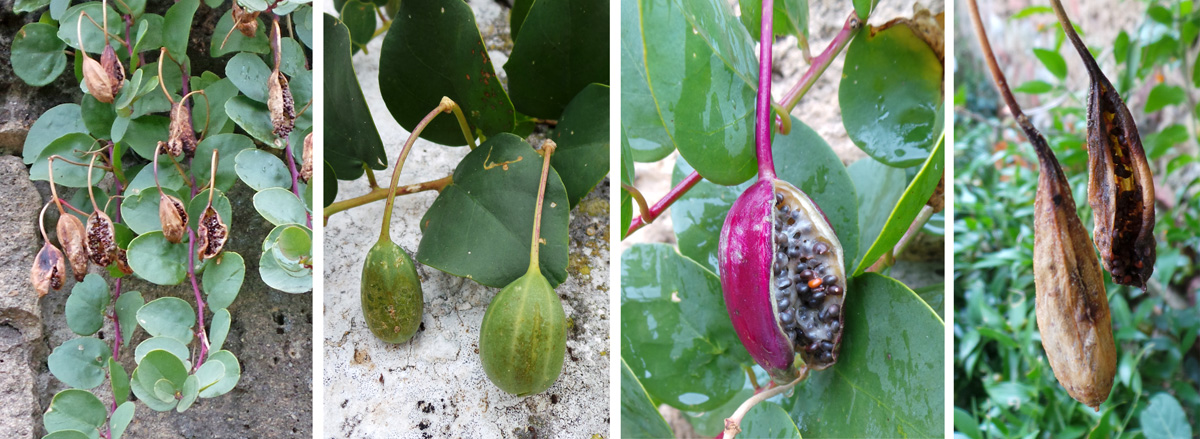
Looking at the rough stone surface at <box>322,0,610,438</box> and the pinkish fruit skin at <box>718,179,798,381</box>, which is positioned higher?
the pinkish fruit skin at <box>718,179,798,381</box>

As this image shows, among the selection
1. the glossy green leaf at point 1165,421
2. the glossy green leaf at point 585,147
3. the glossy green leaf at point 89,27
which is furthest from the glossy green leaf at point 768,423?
the glossy green leaf at point 89,27

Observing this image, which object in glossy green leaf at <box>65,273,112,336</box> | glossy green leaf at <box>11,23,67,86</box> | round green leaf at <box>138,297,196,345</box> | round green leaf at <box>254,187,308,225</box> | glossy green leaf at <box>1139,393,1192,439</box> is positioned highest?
glossy green leaf at <box>1139,393,1192,439</box>

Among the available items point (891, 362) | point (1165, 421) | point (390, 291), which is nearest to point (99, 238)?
point (390, 291)

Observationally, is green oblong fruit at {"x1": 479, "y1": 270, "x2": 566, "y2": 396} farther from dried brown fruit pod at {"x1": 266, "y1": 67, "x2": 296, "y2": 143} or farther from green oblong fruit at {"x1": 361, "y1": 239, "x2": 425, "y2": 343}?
dried brown fruit pod at {"x1": 266, "y1": 67, "x2": 296, "y2": 143}

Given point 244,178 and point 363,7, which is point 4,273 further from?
point 363,7

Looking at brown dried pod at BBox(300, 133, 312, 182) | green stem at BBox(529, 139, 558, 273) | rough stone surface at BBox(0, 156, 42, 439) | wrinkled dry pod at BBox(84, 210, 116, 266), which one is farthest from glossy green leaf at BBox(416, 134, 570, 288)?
rough stone surface at BBox(0, 156, 42, 439)

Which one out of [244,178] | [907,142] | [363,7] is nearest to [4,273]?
[244,178]

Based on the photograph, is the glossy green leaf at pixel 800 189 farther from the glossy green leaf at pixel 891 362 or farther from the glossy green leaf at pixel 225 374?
the glossy green leaf at pixel 225 374
